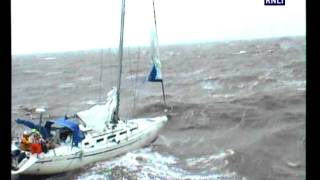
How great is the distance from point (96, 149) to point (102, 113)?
0.47ft

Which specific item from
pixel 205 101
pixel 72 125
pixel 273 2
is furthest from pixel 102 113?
pixel 273 2

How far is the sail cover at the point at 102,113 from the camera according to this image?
219cm

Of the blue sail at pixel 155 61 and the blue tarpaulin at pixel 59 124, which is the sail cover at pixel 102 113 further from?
the blue sail at pixel 155 61

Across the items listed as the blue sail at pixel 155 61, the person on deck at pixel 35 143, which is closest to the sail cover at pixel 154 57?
the blue sail at pixel 155 61

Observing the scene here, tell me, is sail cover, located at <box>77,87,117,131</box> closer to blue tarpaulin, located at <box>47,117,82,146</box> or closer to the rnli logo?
blue tarpaulin, located at <box>47,117,82,146</box>

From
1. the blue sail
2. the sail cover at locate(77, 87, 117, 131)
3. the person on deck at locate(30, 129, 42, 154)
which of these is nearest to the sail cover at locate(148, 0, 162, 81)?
the blue sail

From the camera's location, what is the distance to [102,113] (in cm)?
225

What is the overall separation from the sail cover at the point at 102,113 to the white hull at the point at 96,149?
0.06 m

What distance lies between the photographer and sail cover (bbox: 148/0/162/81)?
2154 mm

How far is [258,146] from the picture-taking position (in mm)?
2188

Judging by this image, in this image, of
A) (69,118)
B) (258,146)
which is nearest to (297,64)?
(258,146)

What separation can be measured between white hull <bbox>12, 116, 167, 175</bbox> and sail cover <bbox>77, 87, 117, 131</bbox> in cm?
6
